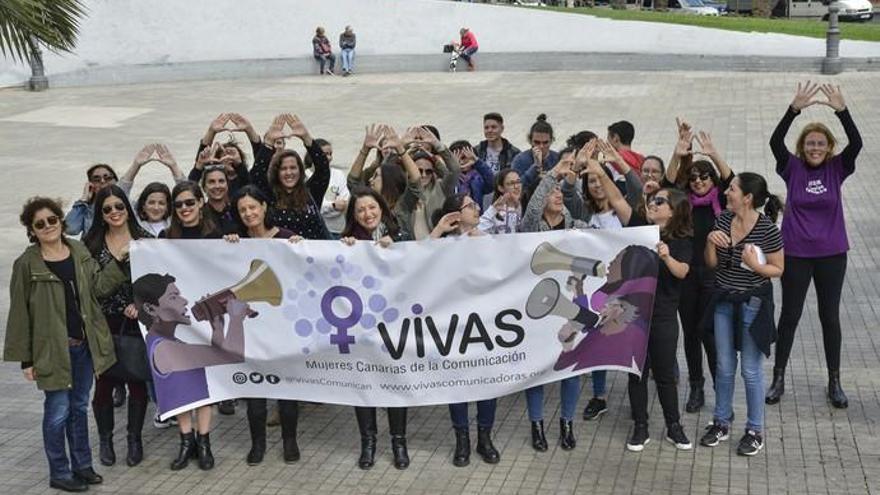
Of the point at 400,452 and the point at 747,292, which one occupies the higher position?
the point at 747,292

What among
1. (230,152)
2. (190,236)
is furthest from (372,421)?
(230,152)

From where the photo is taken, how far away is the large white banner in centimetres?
645

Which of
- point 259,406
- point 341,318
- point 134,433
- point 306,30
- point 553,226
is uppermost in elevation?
point 306,30

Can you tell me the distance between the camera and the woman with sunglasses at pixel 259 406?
21.7ft

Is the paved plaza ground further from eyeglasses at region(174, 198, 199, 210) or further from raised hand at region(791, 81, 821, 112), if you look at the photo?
raised hand at region(791, 81, 821, 112)

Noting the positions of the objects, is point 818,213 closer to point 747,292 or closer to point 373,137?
point 747,292

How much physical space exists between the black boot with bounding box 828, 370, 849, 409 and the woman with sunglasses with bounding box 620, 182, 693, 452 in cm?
116

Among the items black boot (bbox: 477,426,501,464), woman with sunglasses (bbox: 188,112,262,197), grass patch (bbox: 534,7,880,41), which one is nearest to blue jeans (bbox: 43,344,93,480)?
woman with sunglasses (bbox: 188,112,262,197)

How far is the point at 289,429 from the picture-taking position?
670 cm

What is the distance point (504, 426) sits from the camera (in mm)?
7133

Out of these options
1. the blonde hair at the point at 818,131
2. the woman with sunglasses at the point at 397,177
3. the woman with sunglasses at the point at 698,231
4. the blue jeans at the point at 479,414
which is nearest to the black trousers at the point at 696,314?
the woman with sunglasses at the point at 698,231

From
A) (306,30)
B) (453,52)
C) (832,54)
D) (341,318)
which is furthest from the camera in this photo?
(306,30)

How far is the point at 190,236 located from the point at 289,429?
1.31m

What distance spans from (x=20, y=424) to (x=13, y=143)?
1382cm
